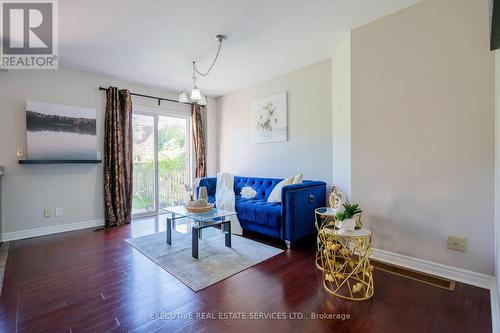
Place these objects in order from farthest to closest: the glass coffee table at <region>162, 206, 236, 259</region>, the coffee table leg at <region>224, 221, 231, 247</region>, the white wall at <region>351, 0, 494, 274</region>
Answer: the coffee table leg at <region>224, 221, 231, 247</region> → the glass coffee table at <region>162, 206, 236, 259</region> → the white wall at <region>351, 0, 494, 274</region>

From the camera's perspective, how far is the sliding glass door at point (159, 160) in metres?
4.50

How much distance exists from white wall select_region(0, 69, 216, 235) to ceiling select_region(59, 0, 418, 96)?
332 millimetres

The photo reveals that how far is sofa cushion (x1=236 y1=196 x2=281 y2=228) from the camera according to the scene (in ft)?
9.76

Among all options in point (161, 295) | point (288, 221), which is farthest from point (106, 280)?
point (288, 221)

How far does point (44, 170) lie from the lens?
3.49 meters

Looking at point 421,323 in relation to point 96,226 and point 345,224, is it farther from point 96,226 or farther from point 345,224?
point 96,226

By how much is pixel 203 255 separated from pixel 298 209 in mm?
1198

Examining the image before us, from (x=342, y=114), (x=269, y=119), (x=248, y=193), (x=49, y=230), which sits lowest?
(x=49, y=230)

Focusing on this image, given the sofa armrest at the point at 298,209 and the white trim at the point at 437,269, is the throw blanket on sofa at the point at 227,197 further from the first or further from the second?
the white trim at the point at 437,269

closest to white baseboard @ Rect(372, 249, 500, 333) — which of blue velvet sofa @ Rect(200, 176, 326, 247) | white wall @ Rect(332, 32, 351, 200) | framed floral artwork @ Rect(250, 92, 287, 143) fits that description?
white wall @ Rect(332, 32, 351, 200)

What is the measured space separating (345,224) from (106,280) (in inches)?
84.1

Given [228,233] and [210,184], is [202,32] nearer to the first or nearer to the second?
[228,233]

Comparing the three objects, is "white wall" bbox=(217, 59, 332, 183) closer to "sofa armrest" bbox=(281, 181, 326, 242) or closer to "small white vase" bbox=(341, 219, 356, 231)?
"sofa armrest" bbox=(281, 181, 326, 242)

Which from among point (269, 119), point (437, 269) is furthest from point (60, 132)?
point (437, 269)
